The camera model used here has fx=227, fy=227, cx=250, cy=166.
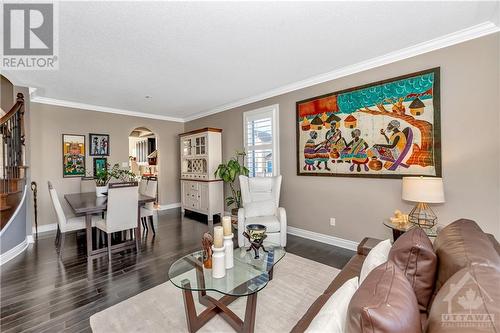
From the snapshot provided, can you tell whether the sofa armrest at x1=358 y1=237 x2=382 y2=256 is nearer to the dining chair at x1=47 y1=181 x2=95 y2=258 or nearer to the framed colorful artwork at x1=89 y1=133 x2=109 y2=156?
the dining chair at x1=47 y1=181 x2=95 y2=258

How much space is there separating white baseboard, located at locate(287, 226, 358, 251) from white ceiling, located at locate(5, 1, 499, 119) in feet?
8.34

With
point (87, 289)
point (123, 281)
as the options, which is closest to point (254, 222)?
point (123, 281)

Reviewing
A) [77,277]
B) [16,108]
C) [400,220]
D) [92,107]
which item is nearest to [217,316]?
[77,277]

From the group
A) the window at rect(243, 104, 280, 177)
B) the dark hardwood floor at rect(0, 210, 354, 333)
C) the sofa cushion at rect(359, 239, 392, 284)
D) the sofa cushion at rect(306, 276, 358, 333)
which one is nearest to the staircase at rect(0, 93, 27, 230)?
the dark hardwood floor at rect(0, 210, 354, 333)

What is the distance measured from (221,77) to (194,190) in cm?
289

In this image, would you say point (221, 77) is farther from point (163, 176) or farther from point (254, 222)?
point (163, 176)

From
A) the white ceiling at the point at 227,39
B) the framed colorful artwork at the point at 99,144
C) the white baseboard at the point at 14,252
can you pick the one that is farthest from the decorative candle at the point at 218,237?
the framed colorful artwork at the point at 99,144

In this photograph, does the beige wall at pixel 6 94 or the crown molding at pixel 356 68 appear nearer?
the crown molding at pixel 356 68

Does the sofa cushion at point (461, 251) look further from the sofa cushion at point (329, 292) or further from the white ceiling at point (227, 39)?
the white ceiling at point (227, 39)

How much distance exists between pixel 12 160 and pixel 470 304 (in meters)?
5.02

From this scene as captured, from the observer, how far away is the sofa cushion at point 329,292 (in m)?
1.16

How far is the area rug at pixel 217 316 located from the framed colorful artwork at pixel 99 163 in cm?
388

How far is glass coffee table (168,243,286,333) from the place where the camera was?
1647mm

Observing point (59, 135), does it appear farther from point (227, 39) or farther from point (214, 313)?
point (214, 313)
